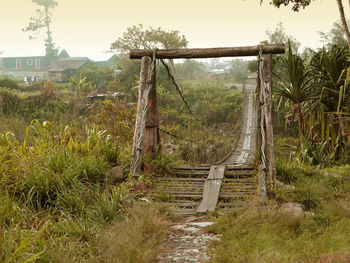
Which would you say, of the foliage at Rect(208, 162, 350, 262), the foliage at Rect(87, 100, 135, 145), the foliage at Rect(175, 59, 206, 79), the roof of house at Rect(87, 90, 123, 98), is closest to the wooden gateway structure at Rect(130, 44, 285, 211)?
the foliage at Rect(208, 162, 350, 262)

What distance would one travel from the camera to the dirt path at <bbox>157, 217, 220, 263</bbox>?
2.96m

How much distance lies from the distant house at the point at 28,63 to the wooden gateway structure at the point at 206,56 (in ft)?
133

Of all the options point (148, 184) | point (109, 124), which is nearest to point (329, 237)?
point (148, 184)

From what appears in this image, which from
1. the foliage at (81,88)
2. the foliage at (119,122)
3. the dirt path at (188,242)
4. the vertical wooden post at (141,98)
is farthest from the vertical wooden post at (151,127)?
the foliage at (81,88)

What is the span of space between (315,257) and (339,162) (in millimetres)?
4989

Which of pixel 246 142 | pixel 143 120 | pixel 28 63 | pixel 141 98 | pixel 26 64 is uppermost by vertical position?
pixel 28 63

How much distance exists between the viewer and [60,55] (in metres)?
44.9

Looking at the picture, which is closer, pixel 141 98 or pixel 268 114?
pixel 268 114

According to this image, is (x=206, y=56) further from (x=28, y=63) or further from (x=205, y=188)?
(x=28, y=63)

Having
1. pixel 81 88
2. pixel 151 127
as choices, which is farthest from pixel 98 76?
pixel 151 127

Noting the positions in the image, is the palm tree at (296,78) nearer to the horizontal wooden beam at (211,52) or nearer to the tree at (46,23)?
the horizontal wooden beam at (211,52)

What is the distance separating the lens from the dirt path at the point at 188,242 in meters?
2.96

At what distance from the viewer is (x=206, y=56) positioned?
5.52 m

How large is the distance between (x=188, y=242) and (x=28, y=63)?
4588cm
